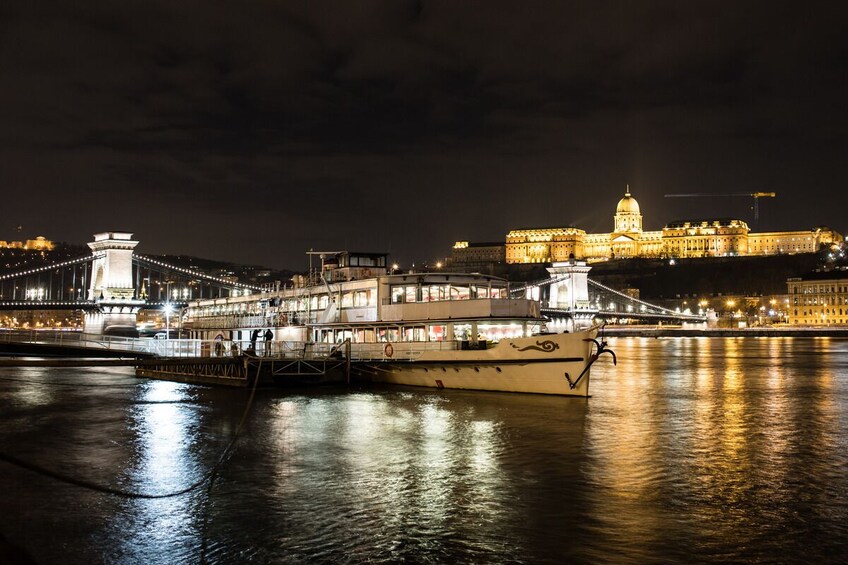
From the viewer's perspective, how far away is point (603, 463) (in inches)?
762

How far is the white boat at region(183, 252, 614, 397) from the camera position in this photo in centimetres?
3036

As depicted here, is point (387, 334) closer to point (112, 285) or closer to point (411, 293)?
point (411, 293)

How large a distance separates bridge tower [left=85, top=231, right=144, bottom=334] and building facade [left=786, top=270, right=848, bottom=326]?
138883 millimetres

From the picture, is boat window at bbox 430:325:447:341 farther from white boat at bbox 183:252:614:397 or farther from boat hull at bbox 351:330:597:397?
boat hull at bbox 351:330:597:397

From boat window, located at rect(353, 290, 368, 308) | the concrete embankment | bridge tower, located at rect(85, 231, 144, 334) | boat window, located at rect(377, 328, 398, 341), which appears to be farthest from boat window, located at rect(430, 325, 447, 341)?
the concrete embankment

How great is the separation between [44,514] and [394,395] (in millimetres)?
19903

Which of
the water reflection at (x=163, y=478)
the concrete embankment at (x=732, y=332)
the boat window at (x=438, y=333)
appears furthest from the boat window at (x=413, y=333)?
the concrete embankment at (x=732, y=332)

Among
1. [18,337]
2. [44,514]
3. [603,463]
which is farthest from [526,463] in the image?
[18,337]

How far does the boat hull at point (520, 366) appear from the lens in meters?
29.4

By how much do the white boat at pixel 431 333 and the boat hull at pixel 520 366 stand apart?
4 cm

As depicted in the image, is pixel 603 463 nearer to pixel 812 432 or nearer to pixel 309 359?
pixel 812 432

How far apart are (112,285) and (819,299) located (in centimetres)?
14243

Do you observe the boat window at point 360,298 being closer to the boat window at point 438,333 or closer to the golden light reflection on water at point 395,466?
the boat window at point 438,333

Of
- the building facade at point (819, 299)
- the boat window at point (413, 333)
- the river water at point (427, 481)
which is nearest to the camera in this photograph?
the river water at point (427, 481)
